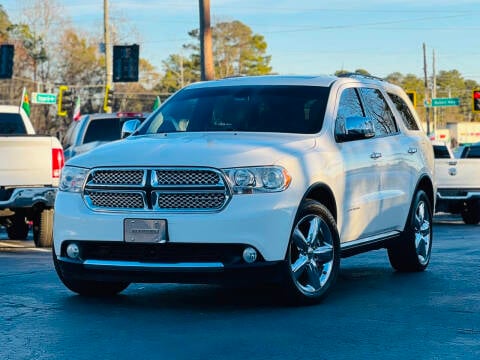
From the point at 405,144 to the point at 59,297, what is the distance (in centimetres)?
362

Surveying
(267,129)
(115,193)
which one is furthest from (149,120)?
(115,193)

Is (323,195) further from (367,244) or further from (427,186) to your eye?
(427,186)

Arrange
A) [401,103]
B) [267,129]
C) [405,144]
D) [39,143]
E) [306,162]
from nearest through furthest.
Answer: [306,162], [267,129], [405,144], [401,103], [39,143]

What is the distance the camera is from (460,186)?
2008 cm

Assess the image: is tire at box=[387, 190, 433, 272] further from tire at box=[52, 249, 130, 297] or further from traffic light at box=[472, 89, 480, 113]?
traffic light at box=[472, 89, 480, 113]

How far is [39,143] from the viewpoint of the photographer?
1371 cm

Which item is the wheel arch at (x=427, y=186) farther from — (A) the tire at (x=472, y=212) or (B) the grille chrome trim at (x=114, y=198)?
(A) the tire at (x=472, y=212)

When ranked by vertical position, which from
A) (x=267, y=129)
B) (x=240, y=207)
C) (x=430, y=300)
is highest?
(x=267, y=129)

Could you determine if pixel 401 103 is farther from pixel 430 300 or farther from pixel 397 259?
pixel 430 300

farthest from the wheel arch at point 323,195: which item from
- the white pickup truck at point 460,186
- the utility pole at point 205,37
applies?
the utility pole at point 205,37

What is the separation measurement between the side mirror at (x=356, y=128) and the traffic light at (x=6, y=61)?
105 ft

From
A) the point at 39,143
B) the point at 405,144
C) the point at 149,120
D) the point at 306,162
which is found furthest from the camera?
the point at 39,143

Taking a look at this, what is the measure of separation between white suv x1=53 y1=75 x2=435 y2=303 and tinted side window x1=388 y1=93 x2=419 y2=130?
1.20 m

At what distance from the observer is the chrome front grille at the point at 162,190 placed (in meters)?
7.63
